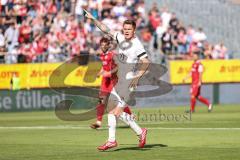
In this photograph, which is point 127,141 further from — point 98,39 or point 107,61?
point 98,39

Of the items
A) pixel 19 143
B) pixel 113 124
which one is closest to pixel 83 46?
pixel 19 143

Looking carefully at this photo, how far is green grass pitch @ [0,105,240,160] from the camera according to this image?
44.0 ft

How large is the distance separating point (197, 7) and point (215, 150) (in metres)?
25.9

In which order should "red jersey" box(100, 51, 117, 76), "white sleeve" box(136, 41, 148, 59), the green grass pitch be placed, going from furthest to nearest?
"red jersey" box(100, 51, 117, 76), "white sleeve" box(136, 41, 148, 59), the green grass pitch

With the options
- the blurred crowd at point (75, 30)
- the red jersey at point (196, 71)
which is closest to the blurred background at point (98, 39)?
the blurred crowd at point (75, 30)

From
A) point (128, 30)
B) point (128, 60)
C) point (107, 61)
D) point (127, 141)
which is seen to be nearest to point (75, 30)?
point (107, 61)

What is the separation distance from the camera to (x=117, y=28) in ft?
115

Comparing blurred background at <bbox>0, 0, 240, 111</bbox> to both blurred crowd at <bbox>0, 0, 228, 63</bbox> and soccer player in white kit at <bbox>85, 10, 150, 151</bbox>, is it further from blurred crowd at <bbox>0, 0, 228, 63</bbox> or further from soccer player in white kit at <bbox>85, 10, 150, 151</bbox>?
soccer player in white kit at <bbox>85, 10, 150, 151</bbox>

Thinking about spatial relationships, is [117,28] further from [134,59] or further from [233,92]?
[134,59]

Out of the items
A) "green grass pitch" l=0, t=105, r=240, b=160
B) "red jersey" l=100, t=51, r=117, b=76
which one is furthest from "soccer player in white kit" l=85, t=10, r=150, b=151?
"red jersey" l=100, t=51, r=117, b=76

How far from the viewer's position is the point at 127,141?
16609mm

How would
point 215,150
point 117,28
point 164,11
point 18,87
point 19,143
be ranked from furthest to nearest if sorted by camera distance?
point 164,11 → point 117,28 → point 18,87 → point 19,143 → point 215,150

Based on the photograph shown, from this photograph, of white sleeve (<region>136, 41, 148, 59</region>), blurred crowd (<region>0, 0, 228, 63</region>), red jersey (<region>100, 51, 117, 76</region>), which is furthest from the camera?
blurred crowd (<region>0, 0, 228, 63</region>)

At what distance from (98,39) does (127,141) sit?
18.6 meters
